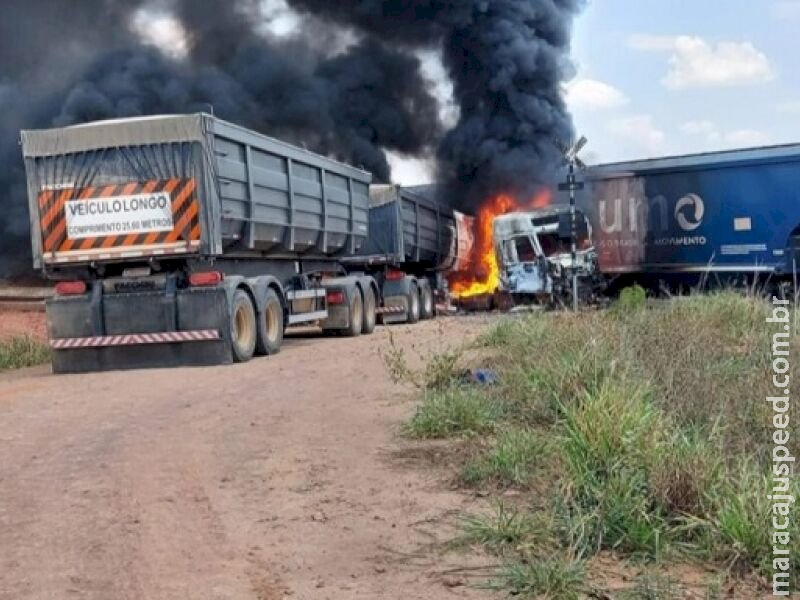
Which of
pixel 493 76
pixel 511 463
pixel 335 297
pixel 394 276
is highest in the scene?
pixel 493 76

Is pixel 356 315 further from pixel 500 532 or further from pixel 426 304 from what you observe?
pixel 500 532

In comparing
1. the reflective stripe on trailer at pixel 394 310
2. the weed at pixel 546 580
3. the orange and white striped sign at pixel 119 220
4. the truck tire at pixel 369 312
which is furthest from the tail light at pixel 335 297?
the weed at pixel 546 580

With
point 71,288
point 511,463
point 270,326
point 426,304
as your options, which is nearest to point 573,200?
point 426,304

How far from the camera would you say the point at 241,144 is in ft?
45.7

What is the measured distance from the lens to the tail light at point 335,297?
59.3 feet

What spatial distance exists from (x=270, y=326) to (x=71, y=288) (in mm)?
2947

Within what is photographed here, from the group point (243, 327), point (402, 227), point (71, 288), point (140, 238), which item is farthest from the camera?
point (402, 227)

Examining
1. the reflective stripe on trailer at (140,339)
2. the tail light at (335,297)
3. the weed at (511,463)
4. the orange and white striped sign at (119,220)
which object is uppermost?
the orange and white striped sign at (119,220)

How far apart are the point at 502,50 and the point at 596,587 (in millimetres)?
28844

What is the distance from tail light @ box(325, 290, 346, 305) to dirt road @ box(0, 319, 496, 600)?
27.3ft

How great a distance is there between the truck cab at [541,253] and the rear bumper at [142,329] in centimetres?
893

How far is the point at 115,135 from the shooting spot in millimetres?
12992

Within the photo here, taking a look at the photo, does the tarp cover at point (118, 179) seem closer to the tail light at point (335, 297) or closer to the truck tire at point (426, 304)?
the tail light at point (335, 297)

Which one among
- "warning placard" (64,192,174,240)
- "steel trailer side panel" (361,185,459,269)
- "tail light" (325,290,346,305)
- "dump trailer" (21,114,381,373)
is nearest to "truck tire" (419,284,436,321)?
"steel trailer side panel" (361,185,459,269)
